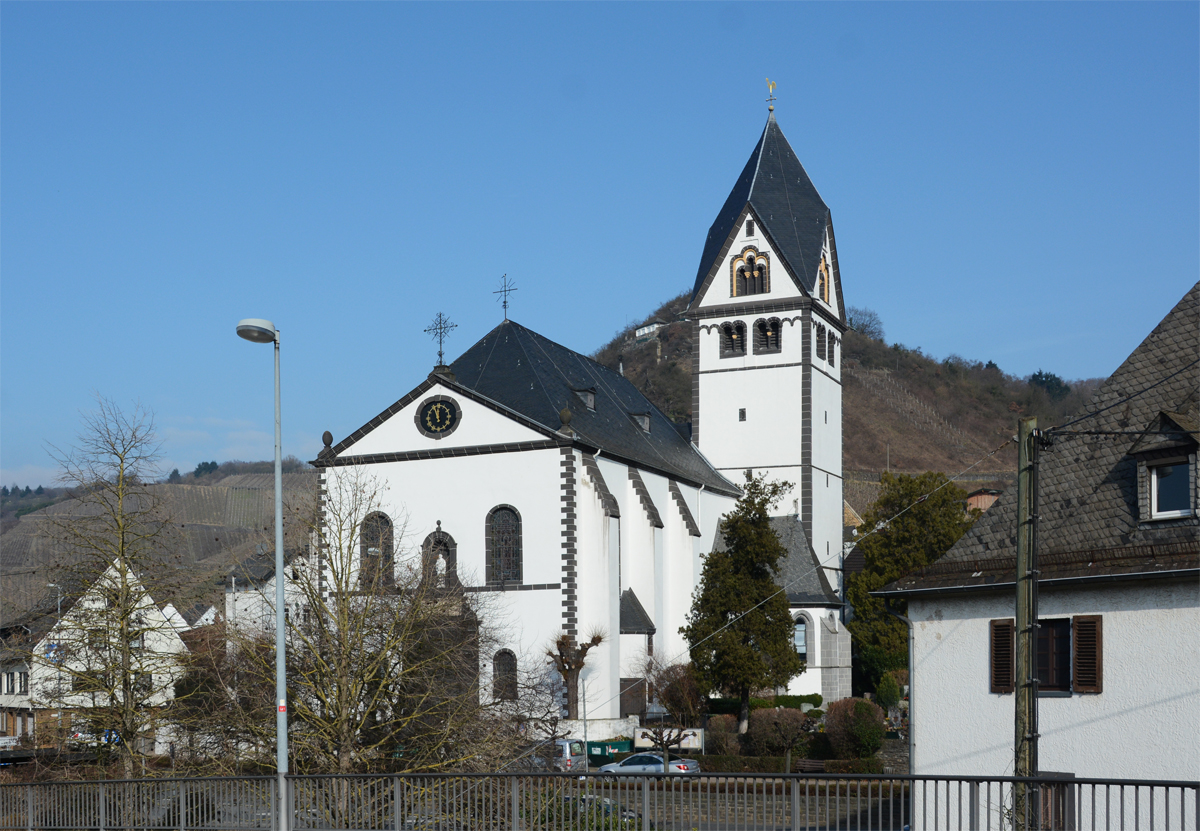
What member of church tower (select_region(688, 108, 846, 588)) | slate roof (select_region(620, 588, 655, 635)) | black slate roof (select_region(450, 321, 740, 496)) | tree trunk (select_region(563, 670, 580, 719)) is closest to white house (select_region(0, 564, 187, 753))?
tree trunk (select_region(563, 670, 580, 719))

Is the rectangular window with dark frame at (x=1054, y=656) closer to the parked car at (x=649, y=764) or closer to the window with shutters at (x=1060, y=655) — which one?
the window with shutters at (x=1060, y=655)

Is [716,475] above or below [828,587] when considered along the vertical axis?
above

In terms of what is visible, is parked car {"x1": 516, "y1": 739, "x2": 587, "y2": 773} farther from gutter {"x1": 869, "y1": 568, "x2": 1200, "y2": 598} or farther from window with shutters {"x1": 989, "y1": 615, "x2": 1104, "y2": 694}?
window with shutters {"x1": 989, "y1": 615, "x2": 1104, "y2": 694}

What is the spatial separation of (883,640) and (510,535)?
15.1 meters

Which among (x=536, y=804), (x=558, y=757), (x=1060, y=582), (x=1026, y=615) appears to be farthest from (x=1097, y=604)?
(x=558, y=757)

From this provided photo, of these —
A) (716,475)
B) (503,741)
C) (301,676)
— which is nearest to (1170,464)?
(503,741)

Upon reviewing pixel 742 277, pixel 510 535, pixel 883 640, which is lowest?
pixel 883 640

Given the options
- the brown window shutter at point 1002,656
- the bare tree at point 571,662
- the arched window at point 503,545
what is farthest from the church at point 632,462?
the brown window shutter at point 1002,656

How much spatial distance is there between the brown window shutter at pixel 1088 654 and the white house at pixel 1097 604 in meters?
0.02

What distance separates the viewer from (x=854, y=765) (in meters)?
32.0

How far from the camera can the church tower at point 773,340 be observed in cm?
4797

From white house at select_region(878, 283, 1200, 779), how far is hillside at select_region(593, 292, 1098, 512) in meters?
99.5

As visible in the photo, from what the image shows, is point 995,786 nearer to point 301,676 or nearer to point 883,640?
point 301,676

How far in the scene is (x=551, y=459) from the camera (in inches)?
1470
